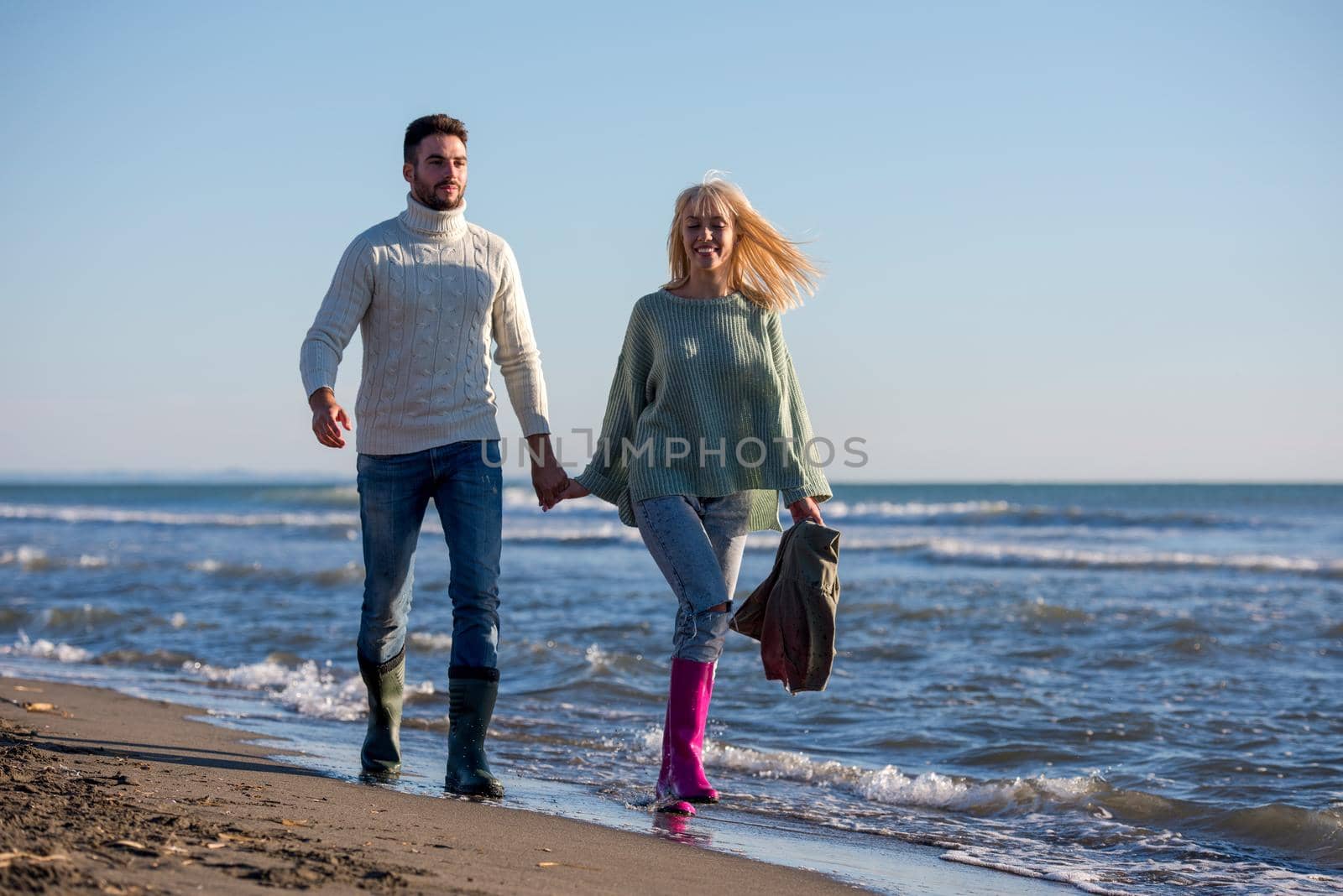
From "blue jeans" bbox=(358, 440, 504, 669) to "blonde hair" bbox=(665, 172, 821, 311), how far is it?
2.89 ft

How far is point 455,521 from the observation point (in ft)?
13.2

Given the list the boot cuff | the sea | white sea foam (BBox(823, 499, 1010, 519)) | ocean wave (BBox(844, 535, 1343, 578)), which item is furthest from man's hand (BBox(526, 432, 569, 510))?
white sea foam (BBox(823, 499, 1010, 519))

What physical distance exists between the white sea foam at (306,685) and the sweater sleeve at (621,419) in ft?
8.53

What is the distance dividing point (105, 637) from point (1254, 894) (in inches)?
307

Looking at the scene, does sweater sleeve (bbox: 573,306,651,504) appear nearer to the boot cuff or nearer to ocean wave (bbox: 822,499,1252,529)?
the boot cuff

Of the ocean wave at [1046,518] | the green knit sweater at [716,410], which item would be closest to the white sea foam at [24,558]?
the green knit sweater at [716,410]

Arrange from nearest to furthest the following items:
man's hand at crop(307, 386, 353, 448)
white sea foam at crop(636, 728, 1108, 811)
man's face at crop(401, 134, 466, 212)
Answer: man's hand at crop(307, 386, 353, 448) → man's face at crop(401, 134, 466, 212) → white sea foam at crop(636, 728, 1108, 811)

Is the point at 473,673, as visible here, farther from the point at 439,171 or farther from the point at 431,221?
the point at 439,171

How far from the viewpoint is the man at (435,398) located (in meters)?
4.00

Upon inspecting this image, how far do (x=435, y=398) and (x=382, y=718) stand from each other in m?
1.12

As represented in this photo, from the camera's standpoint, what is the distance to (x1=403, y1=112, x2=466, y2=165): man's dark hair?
159 inches

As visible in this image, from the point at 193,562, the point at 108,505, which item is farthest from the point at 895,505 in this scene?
the point at 108,505

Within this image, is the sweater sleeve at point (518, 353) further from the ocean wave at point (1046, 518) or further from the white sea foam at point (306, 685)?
the ocean wave at point (1046, 518)

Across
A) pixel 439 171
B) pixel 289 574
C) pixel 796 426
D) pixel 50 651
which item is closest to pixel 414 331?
pixel 439 171
